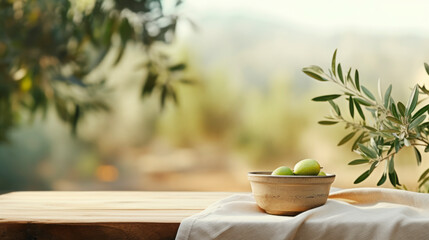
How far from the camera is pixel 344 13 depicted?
3.49 meters

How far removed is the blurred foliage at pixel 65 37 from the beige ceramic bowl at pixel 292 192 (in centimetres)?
137

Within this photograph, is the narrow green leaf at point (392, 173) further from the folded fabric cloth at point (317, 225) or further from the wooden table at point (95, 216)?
the wooden table at point (95, 216)

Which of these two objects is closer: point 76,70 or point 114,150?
point 76,70

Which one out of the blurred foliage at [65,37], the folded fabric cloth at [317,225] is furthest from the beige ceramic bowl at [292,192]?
the blurred foliage at [65,37]

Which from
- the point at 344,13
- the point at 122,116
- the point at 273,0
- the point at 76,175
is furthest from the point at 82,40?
the point at 344,13

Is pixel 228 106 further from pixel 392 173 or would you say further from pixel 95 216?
pixel 95 216

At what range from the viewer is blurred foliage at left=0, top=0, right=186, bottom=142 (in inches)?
105

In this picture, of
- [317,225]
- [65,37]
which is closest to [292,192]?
[317,225]

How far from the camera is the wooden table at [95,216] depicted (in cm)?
117

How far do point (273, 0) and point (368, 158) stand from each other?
214 cm

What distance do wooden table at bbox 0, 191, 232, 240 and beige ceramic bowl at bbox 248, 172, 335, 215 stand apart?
196mm

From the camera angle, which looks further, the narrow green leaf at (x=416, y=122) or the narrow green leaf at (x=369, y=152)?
the narrow green leaf at (x=369, y=152)

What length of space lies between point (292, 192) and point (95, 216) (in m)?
0.48

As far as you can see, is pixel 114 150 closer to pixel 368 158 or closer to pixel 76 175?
pixel 76 175
